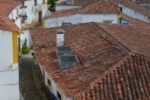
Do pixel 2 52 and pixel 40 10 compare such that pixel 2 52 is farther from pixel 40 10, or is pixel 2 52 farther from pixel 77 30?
pixel 40 10

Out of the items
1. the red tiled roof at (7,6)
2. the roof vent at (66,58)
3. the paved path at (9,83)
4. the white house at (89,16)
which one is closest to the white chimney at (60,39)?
the roof vent at (66,58)

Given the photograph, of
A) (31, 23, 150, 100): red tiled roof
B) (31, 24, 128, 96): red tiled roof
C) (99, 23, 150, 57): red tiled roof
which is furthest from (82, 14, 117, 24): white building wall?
(31, 23, 150, 100): red tiled roof

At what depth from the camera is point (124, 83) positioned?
20359mm

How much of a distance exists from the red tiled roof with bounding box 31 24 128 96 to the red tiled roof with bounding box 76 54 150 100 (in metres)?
0.42

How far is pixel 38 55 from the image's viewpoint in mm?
26625

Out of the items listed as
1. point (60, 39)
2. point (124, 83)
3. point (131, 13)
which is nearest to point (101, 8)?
point (131, 13)

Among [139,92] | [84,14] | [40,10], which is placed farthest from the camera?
[40,10]

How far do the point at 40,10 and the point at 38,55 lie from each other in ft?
108

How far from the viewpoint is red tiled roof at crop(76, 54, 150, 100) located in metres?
19.7

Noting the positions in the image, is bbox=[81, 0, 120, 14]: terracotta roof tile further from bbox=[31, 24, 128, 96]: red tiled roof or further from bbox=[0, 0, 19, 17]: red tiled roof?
bbox=[31, 24, 128, 96]: red tiled roof

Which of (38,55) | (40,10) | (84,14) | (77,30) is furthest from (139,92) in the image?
(40,10)

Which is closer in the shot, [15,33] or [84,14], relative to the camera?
[15,33]

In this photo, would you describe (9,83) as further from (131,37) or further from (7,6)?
(7,6)

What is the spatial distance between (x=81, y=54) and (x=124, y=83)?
15.8 feet
